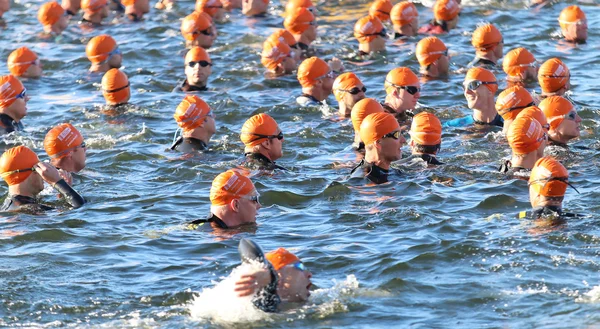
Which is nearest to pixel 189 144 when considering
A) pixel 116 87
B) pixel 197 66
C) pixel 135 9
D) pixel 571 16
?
pixel 116 87

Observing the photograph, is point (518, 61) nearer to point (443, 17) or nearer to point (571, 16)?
point (571, 16)

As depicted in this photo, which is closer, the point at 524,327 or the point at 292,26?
the point at 524,327

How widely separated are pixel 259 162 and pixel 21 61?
9108 mm

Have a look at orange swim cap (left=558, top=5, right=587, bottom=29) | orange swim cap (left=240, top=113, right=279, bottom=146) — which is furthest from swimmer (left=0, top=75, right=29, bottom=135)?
orange swim cap (left=558, top=5, right=587, bottom=29)

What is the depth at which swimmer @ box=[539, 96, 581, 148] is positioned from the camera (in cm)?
1515

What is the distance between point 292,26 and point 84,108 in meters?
5.57

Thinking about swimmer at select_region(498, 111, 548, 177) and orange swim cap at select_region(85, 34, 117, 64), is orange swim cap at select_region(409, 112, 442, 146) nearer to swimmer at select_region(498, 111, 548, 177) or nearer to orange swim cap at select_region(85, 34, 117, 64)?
swimmer at select_region(498, 111, 548, 177)

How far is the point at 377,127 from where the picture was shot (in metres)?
13.7

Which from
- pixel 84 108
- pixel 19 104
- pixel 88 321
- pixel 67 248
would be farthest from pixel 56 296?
pixel 84 108

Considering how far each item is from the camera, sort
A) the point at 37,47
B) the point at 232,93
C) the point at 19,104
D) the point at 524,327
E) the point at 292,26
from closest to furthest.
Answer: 1. the point at 524,327
2. the point at 19,104
3. the point at 232,93
4. the point at 292,26
5. the point at 37,47

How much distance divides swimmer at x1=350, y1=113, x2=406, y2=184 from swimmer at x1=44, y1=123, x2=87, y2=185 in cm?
396

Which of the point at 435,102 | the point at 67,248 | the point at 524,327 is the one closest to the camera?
the point at 524,327

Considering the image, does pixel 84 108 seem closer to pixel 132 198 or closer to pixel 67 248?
pixel 132 198

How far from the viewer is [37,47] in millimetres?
25578
